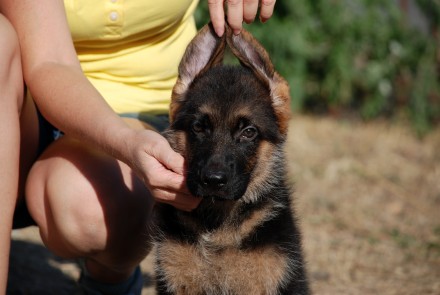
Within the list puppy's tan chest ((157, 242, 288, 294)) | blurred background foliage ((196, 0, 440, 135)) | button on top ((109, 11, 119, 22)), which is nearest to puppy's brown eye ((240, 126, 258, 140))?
puppy's tan chest ((157, 242, 288, 294))

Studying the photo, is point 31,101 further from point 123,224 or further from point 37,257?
point 37,257

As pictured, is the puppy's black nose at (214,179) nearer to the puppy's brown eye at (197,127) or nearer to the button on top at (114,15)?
the puppy's brown eye at (197,127)

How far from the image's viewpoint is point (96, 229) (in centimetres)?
332

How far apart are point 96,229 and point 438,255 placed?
2.53 meters

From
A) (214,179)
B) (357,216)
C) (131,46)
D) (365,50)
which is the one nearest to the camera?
(214,179)

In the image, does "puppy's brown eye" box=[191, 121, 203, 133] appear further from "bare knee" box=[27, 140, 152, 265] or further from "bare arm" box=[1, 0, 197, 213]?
"bare knee" box=[27, 140, 152, 265]

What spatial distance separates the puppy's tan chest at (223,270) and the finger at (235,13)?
87 cm

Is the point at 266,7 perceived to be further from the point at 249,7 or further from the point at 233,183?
the point at 233,183

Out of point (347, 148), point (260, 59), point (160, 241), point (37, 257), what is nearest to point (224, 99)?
point (260, 59)

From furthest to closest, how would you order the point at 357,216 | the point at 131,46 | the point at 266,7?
the point at 357,216
the point at 131,46
the point at 266,7

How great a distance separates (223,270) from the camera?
301cm

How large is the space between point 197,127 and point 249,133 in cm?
21

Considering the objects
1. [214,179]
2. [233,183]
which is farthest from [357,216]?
[214,179]

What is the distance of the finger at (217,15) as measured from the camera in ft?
9.76
